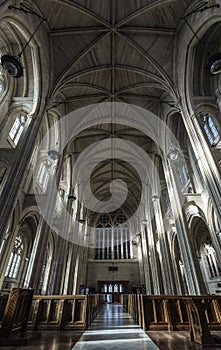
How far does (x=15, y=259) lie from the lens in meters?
15.1

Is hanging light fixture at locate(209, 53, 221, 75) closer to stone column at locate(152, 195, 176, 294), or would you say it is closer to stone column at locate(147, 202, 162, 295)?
stone column at locate(152, 195, 176, 294)

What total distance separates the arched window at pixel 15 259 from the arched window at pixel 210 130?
51.1 feet

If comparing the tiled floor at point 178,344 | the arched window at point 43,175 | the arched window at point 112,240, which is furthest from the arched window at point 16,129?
the arched window at point 112,240

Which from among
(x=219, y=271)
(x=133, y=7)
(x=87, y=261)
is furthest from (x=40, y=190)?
(x=87, y=261)

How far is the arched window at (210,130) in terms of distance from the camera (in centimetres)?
1166

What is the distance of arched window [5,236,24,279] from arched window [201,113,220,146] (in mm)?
15578

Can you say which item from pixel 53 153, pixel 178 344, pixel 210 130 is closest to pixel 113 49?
pixel 53 153

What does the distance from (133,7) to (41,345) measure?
15.4m

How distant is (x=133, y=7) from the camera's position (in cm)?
1148

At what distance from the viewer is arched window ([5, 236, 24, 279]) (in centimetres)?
1455

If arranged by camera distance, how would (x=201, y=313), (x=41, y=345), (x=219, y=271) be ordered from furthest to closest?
(x=219, y=271) < (x=201, y=313) < (x=41, y=345)

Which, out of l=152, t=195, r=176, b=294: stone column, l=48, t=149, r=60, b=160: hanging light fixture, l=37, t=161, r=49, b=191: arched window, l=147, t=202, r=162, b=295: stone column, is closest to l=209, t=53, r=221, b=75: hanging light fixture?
l=48, t=149, r=60, b=160: hanging light fixture

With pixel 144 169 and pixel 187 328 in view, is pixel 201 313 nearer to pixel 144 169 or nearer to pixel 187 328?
pixel 187 328

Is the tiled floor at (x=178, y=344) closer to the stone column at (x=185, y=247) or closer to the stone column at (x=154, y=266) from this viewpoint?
the stone column at (x=185, y=247)
